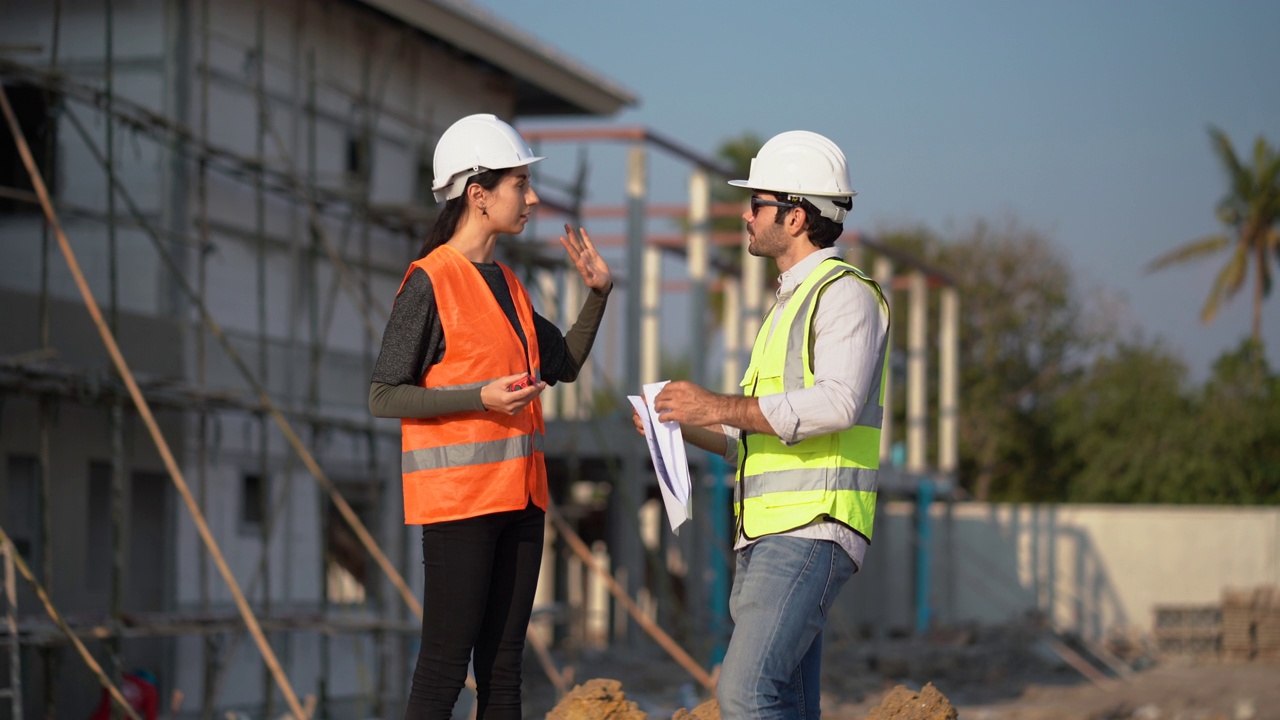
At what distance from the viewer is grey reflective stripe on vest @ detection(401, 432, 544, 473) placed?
417 cm

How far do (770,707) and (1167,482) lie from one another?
37076 mm

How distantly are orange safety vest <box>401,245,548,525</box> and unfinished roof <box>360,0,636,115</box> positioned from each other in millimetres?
11662

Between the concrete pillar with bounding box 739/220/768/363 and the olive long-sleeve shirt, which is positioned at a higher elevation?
the concrete pillar with bounding box 739/220/768/363

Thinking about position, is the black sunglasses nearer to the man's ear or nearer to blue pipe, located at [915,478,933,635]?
the man's ear

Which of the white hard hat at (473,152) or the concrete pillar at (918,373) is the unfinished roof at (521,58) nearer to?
the concrete pillar at (918,373)

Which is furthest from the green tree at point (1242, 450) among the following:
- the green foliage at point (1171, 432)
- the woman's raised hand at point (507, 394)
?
the woman's raised hand at point (507, 394)

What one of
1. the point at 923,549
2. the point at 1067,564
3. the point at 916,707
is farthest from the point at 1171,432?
the point at 916,707

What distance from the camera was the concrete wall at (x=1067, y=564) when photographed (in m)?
29.2

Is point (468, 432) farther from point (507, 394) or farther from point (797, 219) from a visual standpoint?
point (797, 219)

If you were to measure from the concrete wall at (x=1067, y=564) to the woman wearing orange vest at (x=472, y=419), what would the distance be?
23990mm

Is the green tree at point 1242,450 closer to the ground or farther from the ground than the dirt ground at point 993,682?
farther from the ground

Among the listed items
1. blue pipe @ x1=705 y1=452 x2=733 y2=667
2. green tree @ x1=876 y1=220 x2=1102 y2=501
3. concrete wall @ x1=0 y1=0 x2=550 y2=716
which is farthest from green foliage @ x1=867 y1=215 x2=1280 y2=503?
concrete wall @ x1=0 y1=0 x2=550 y2=716

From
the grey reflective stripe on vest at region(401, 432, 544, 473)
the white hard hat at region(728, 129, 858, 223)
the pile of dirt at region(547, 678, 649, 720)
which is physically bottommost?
the pile of dirt at region(547, 678, 649, 720)

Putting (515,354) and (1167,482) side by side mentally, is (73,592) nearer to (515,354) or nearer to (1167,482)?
(515,354)
